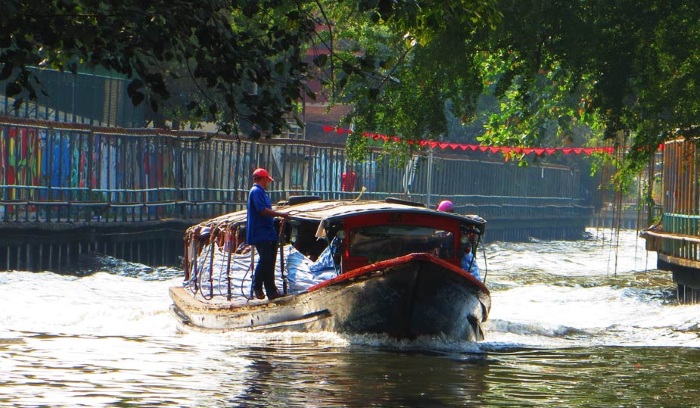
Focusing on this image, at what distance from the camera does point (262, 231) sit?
51.3 ft

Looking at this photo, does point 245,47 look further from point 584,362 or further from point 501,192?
point 501,192

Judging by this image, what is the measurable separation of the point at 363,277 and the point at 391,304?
0.46 metres

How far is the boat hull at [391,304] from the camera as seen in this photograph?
14555 millimetres

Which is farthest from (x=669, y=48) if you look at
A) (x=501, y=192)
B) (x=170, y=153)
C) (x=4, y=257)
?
(x=501, y=192)

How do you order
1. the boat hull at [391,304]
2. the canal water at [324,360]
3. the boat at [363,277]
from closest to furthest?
1. the canal water at [324,360]
2. the boat hull at [391,304]
3. the boat at [363,277]

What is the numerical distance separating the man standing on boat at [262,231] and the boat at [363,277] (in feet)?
0.57

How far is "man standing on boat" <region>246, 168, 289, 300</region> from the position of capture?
51.0ft

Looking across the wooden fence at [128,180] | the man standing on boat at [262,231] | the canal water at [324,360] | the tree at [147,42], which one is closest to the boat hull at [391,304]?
the canal water at [324,360]

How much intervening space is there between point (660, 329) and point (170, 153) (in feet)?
48.8

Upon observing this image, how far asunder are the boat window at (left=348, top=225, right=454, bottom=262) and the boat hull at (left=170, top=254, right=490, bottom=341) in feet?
2.78

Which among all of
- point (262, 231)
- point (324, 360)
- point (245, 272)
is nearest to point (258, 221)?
point (262, 231)

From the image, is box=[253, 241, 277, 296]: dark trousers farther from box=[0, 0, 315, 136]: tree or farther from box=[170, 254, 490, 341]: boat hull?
box=[0, 0, 315, 136]: tree

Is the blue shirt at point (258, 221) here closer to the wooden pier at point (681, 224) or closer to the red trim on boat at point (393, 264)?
the red trim on boat at point (393, 264)

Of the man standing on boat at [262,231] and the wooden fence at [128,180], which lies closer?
the man standing on boat at [262,231]
